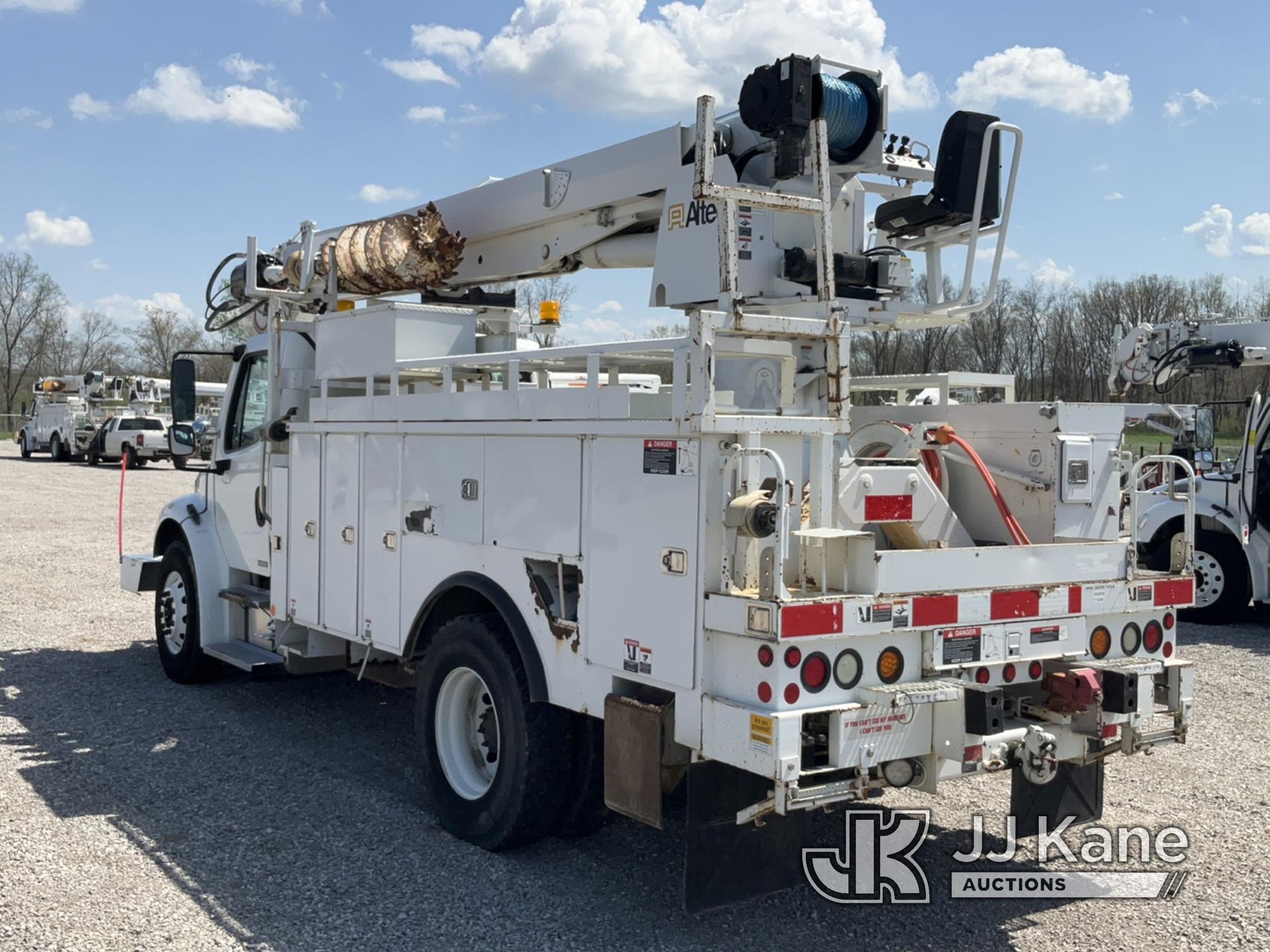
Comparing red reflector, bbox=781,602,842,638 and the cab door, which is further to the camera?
the cab door

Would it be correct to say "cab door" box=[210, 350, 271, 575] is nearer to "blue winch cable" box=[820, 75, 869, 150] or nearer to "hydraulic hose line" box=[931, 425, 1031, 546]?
"blue winch cable" box=[820, 75, 869, 150]

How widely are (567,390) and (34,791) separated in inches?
145

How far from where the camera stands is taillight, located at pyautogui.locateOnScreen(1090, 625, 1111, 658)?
495 cm

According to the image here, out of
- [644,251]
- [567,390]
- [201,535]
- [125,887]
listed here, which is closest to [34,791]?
[125,887]

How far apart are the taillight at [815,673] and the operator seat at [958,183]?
2.39 meters

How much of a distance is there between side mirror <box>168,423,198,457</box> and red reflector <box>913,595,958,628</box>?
596 cm

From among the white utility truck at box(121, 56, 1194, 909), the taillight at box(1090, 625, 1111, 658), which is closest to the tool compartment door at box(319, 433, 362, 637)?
the white utility truck at box(121, 56, 1194, 909)

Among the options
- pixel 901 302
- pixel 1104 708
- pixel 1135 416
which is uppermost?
pixel 901 302

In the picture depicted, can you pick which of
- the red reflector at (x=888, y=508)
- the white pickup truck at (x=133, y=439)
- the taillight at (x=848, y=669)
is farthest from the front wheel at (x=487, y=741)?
the white pickup truck at (x=133, y=439)

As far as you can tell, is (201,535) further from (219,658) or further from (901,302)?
(901,302)

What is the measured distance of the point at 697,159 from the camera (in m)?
4.70

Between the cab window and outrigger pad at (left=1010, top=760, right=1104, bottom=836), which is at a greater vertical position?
the cab window

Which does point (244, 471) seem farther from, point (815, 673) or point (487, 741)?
point (815, 673)

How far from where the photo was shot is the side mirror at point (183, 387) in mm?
8117
